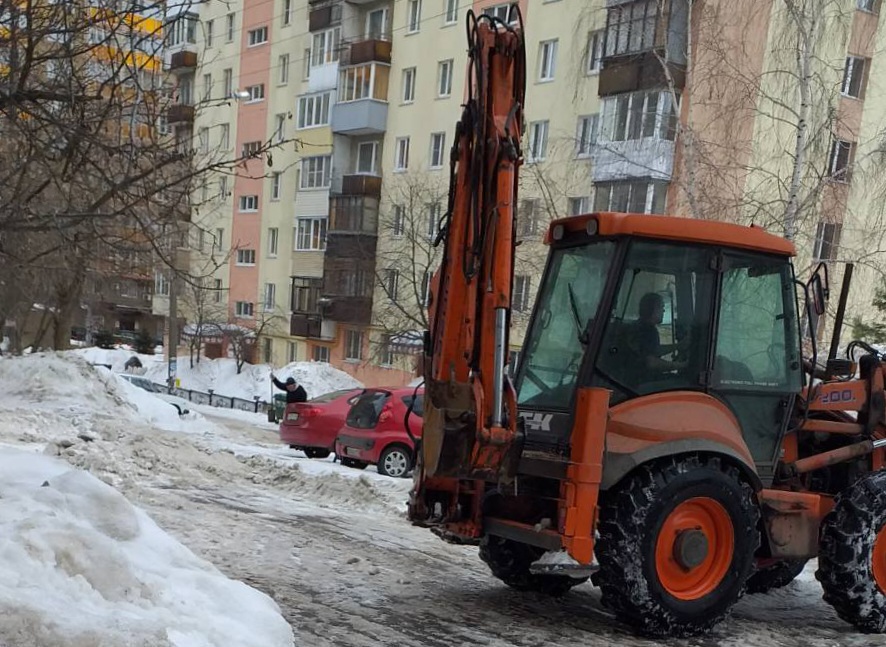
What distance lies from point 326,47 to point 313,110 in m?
2.52

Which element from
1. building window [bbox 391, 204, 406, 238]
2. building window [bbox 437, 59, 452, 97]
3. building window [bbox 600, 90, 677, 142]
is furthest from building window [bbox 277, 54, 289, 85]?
building window [bbox 600, 90, 677, 142]

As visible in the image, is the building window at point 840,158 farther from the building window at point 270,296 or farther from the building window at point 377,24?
the building window at point 270,296

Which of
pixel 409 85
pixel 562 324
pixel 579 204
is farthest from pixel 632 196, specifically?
pixel 562 324

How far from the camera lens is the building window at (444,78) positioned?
30.1 m

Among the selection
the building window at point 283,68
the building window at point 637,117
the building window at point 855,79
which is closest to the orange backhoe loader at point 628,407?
the building window at point 855,79

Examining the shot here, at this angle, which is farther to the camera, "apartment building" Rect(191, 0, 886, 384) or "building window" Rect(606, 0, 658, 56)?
"building window" Rect(606, 0, 658, 56)

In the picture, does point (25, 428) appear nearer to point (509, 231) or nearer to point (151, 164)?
point (151, 164)

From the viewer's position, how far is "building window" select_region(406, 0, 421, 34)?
31.5 meters

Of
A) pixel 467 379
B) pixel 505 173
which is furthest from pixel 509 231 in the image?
pixel 467 379

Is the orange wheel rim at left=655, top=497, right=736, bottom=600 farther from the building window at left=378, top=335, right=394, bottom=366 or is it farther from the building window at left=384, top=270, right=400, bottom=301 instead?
the building window at left=378, top=335, right=394, bottom=366

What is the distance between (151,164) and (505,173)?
3222 mm

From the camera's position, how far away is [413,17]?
104 feet

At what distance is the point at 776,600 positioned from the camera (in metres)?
6.72

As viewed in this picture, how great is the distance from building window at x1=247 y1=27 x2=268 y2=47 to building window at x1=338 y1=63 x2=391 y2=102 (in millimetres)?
7592
